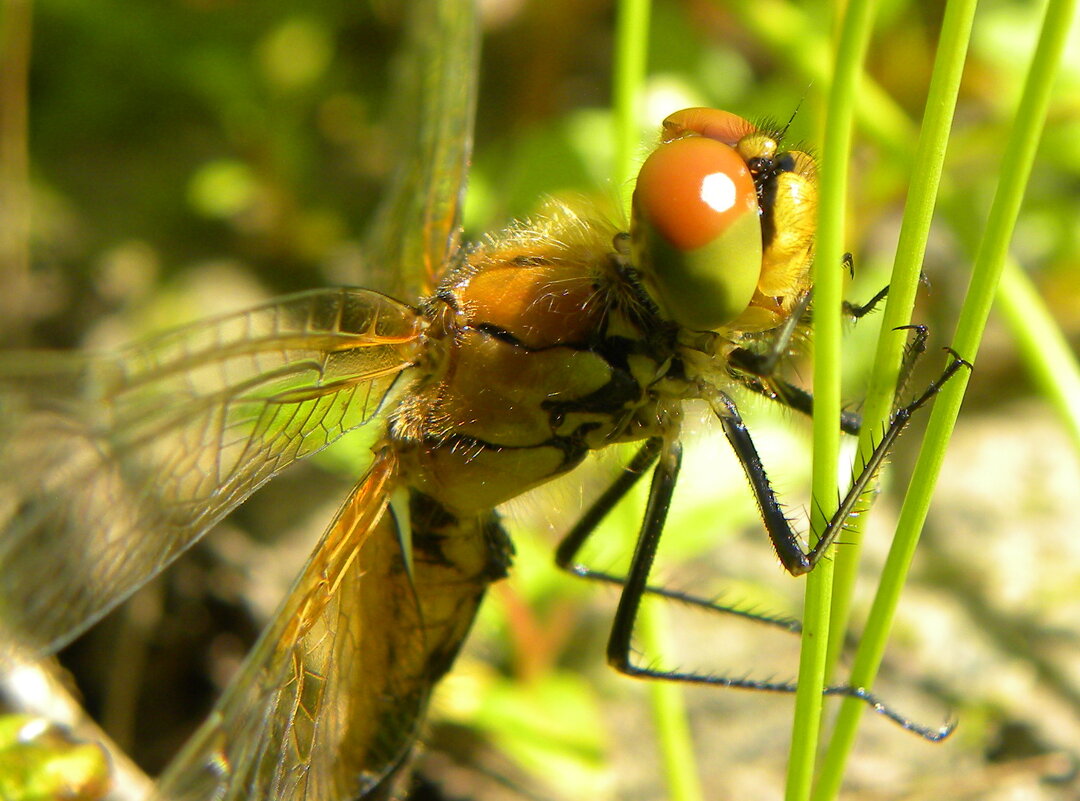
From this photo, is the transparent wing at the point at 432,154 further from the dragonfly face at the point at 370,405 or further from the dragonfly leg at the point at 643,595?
the dragonfly leg at the point at 643,595

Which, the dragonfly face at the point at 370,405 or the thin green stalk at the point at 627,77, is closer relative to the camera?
the dragonfly face at the point at 370,405

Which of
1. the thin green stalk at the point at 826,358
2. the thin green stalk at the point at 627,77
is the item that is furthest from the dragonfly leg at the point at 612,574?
the thin green stalk at the point at 627,77

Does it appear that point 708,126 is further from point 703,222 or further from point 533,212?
point 533,212

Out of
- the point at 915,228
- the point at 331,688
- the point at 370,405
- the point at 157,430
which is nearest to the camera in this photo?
the point at 915,228

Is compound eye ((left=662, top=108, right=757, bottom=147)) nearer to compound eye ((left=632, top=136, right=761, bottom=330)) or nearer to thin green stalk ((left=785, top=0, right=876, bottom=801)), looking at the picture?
compound eye ((left=632, top=136, right=761, bottom=330))

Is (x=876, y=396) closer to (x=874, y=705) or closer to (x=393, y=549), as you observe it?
(x=874, y=705)

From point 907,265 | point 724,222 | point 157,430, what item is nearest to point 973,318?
point 907,265
